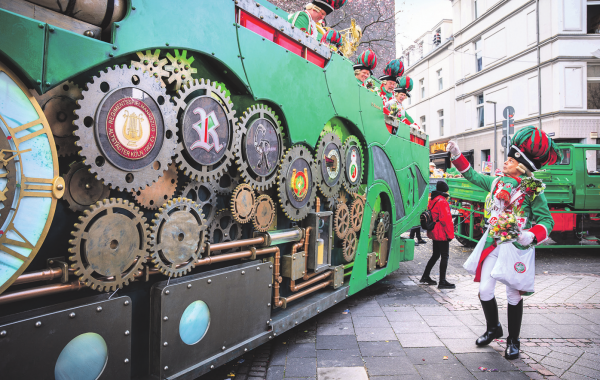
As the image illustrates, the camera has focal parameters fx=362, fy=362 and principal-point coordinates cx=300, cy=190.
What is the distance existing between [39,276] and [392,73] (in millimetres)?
6208

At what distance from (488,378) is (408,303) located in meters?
1.99

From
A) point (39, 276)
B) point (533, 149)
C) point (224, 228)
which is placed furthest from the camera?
point (533, 149)

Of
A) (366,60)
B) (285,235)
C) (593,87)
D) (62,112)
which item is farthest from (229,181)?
(593,87)

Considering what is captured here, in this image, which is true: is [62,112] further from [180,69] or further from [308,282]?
[308,282]

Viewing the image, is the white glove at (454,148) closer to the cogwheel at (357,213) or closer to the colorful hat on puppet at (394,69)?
the cogwheel at (357,213)

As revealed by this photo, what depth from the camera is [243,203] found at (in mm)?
2688

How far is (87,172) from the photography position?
5.98 ft

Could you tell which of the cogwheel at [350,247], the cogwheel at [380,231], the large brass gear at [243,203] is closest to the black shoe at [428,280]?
the cogwheel at [380,231]

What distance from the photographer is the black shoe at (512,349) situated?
10.8 feet

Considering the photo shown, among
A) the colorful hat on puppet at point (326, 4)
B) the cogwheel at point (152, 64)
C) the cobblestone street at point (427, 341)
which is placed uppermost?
the colorful hat on puppet at point (326, 4)

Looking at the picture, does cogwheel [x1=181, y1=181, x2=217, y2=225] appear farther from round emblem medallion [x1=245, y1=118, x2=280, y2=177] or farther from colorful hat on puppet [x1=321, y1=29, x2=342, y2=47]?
colorful hat on puppet [x1=321, y1=29, x2=342, y2=47]

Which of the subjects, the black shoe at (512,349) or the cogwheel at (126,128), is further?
the black shoe at (512,349)

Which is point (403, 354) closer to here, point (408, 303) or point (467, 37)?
point (408, 303)

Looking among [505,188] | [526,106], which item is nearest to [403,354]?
[505,188]
